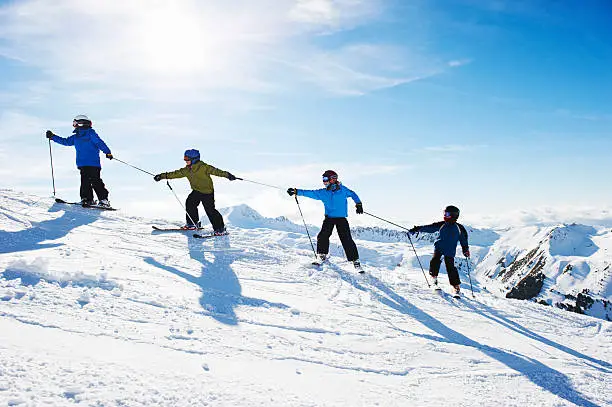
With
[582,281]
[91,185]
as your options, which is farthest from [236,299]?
[582,281]

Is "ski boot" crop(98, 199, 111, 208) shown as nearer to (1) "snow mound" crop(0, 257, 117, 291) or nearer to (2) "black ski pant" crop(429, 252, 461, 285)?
(1) "snow mound" crop(0, 257, 117, 291)

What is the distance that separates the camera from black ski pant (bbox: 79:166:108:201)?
508 inches

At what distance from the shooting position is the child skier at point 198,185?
11672 millimetres

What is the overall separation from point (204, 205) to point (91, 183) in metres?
4.13

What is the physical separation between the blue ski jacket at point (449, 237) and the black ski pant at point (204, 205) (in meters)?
6.03

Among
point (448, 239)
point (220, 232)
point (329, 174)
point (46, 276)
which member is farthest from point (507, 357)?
point (220, 232)

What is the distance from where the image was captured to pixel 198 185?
1183 centimetres

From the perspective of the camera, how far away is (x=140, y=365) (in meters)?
3.74

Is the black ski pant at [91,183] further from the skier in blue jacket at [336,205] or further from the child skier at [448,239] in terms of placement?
the child skier at [448,239]

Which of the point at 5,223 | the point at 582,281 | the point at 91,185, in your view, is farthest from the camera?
the point at 582,281

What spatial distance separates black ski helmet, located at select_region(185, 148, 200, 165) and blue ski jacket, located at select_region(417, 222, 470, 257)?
6488 mm

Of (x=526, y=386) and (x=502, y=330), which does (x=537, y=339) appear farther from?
(x=526, y=386)

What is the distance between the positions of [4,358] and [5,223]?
745 cm

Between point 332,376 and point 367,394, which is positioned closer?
point 367,394
